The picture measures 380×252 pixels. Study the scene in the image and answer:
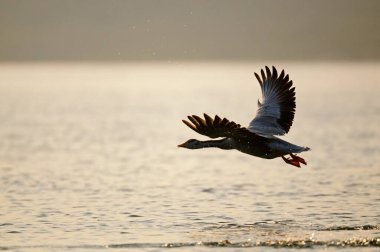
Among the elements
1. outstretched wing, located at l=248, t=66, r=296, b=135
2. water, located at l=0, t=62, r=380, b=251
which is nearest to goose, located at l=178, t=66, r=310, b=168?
outstretched wing, located at l=248, t=66, r=296, b=135

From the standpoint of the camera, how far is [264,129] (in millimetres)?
24297

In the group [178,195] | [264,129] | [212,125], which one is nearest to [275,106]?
[264,129]

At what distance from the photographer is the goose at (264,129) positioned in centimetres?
2094

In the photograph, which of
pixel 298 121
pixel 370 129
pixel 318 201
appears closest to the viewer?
pixel 318 201

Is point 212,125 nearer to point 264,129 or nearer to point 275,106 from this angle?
point 264,129

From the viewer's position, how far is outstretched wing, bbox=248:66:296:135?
2459cm

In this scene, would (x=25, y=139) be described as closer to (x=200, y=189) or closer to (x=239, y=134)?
(x=200, y=189)

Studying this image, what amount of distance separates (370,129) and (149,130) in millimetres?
12038

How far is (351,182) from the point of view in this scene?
99.8 feet

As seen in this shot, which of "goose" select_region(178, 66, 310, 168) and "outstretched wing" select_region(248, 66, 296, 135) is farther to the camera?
"outstretched wing" select_region(248, 66, 296, 135)

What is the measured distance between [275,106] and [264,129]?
3.61 ft

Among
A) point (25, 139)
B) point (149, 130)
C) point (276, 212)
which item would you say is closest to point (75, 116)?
point (149, 130)

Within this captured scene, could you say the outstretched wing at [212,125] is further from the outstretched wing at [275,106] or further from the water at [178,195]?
the outstretched wing at [275,106]

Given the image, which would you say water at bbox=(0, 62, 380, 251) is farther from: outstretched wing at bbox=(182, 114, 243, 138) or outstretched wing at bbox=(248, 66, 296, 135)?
outstretched wing at bbox=(182, 114, 243, 138)
